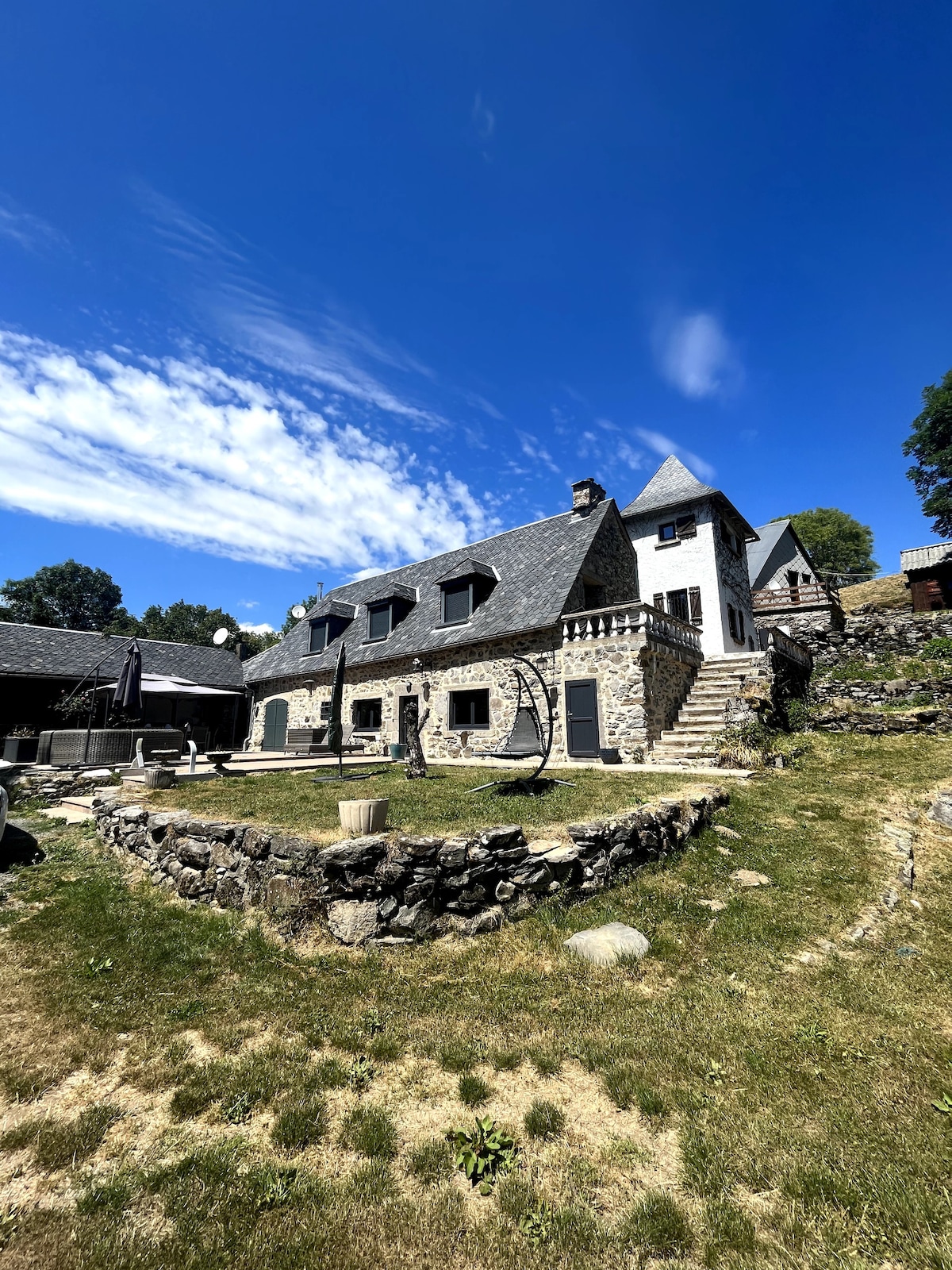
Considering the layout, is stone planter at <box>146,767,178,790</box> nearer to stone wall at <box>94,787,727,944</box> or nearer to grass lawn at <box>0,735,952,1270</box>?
stone wall at <box>94,787,727,944</box>

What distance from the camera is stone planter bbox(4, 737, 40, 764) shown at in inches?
568

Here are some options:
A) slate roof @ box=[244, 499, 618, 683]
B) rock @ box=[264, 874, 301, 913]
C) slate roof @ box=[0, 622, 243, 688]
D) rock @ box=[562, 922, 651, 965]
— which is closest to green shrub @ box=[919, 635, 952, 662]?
slate roof @ box=[244, 499, 618, 683]

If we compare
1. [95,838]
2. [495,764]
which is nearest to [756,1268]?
[95,838]

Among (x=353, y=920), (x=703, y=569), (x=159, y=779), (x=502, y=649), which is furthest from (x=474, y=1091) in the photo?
(x=703, y=569)

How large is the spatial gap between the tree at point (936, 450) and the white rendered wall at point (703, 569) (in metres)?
18.7

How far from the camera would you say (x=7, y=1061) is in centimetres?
382

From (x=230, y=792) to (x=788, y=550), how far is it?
114 feet

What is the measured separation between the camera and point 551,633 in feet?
52.4

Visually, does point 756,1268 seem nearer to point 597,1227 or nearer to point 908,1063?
point 597,1227

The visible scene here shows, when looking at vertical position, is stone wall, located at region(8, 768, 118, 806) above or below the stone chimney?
below

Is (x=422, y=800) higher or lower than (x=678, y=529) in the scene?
lower

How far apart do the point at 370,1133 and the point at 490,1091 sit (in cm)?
81

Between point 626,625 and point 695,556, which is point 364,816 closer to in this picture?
point 626,625

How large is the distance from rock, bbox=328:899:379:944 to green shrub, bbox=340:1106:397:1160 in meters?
2.01
